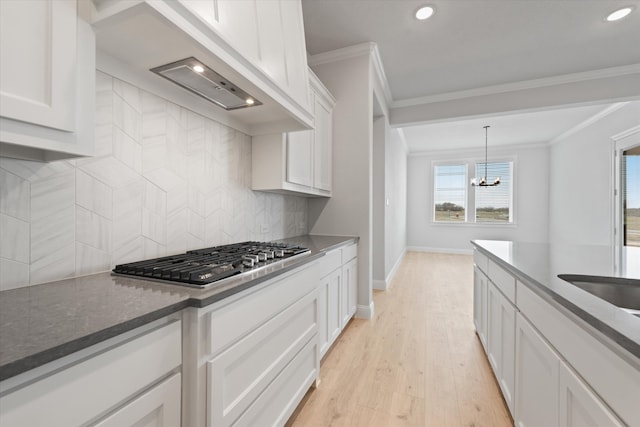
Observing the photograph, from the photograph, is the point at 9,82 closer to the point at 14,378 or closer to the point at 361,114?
the point at 14,378

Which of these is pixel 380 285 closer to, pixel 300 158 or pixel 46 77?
pixel 300 158

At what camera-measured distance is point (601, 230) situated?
457 centimetres

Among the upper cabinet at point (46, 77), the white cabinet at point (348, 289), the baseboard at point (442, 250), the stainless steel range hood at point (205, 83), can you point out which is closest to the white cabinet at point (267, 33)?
the stainless steel range hood at point (205, 83)

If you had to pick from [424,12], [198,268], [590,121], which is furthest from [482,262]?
[590,121]

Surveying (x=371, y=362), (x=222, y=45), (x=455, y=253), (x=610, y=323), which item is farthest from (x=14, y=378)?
(x=455, y=253)

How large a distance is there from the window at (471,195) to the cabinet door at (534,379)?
22.0ft

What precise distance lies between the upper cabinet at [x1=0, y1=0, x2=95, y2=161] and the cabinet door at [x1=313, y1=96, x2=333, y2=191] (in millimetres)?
1860

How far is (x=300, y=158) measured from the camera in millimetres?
2277


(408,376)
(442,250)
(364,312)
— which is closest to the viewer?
(408,376)

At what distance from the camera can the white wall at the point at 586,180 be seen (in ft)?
A: 14.3

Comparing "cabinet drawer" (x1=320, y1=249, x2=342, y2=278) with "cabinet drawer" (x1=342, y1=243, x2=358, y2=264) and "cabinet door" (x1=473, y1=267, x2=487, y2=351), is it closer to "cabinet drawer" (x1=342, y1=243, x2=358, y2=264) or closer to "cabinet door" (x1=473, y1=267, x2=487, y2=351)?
"cabinet drawer" (x1=342, y1=243, x2=358, y2=264)

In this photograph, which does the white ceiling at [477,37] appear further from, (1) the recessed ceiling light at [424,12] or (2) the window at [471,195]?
(2) the window at [471,195]

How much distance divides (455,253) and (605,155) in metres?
3.63

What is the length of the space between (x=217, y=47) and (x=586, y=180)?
22.2 feet
